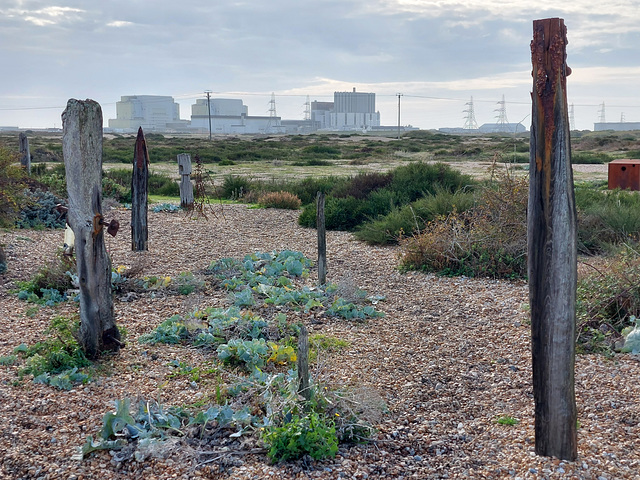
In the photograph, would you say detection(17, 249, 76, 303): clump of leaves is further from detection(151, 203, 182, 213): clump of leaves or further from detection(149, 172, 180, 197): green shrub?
detection(149, 172, 180, 197): green shrub

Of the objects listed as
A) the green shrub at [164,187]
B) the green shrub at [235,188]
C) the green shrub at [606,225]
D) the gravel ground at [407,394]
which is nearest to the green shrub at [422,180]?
the green shrub at [606,225]

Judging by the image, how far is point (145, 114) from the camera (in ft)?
569

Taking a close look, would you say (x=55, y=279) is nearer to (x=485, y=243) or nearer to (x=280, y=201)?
(x=485, y=243)

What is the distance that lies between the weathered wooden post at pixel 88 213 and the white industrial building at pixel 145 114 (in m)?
165

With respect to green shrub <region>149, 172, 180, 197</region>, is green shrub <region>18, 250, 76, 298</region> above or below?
below

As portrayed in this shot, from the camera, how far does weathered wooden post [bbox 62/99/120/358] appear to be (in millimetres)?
5203

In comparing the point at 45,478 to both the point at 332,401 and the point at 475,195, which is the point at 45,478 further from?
the point at 475,195

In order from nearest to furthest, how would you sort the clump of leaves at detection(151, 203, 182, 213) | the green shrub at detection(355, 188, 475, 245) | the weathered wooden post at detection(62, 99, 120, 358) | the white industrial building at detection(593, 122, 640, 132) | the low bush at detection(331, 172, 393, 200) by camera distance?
the weathered wooden post at detection(62, 99, 120, 358) → the green shrub at detection(355, 188, 475, 245) → the low bush at detection(331, 172, 393, 200) → the clump of leaves at detection(151, 203, 182, 213) → the white industrial building at detection(593, 122, 640, 132)

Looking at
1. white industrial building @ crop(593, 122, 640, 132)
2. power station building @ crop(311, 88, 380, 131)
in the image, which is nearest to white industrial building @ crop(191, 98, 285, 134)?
power station building @ crop(311, 88, 380, 131)

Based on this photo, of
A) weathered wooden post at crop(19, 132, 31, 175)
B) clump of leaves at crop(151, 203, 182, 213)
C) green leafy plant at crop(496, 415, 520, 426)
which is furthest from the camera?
weathered wooden post at crop(19, 132, 31, 175)

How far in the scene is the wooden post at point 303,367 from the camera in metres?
4.05

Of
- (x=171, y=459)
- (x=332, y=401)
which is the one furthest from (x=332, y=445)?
(x=171, y=459)

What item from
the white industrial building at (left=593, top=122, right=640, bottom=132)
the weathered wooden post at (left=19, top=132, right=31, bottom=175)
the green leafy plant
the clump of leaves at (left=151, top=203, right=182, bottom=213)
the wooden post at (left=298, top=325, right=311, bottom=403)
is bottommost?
the green leafy plant

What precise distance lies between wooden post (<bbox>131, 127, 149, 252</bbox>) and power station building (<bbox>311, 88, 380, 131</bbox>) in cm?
17357
